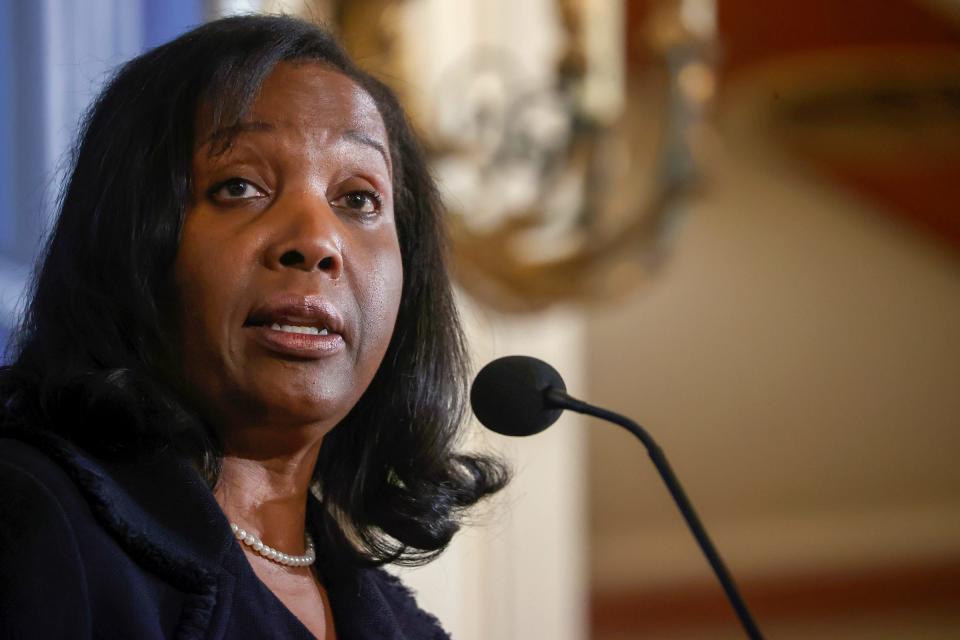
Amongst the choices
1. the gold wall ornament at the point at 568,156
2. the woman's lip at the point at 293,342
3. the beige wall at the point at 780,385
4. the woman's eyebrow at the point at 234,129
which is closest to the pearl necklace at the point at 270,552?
the woman's lip at the point at 293,342

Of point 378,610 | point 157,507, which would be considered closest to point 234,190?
point 157,507

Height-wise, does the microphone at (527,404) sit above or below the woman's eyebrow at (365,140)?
below

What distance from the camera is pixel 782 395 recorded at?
4660 millimetres

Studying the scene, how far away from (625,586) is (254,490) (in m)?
3.57

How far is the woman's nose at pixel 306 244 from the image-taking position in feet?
2.79

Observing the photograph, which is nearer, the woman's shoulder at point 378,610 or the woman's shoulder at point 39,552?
the woman's shoulder at point 39,552

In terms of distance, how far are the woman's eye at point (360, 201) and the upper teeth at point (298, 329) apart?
96 millimetres

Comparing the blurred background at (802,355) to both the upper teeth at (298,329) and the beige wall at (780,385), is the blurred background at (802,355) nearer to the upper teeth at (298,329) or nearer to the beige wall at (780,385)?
the beige wall at (780,385)

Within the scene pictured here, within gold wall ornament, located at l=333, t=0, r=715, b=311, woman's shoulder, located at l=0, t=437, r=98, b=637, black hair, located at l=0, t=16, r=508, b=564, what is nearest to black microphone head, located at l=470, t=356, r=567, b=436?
black hair, located at l=0, t=16, r=508, b=564

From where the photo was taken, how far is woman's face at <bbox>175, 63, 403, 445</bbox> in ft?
2.77

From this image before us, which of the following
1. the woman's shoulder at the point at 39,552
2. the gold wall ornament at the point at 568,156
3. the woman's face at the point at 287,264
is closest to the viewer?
the woman's shoulder at the point at 39,552

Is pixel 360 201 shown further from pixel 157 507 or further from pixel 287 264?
pixel 157 507

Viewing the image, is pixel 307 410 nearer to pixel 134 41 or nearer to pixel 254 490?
pixel 254 490

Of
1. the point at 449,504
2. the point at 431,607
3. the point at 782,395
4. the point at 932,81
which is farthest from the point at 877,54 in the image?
the point at 449,504
